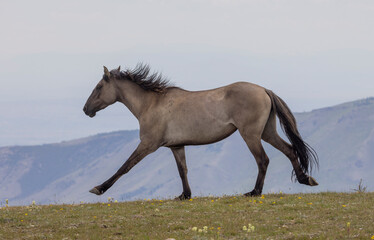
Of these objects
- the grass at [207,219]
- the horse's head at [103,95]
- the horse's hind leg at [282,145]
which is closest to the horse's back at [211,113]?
the horse's hind leg at [282,145]

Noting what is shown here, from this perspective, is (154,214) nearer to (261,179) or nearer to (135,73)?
(261,179)

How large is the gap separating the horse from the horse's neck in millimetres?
28

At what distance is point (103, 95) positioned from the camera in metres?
18.4

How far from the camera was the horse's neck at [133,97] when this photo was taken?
1764cm

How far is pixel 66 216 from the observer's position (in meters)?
14.4

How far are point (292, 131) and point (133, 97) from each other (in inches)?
181

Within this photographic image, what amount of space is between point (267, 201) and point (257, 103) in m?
2.63

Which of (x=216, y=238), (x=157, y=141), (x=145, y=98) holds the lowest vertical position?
(x=216, y=238)

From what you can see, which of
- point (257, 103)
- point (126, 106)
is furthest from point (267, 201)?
point (126, 106)

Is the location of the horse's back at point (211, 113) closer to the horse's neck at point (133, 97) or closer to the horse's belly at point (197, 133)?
the horse's belly at point (197, 133)

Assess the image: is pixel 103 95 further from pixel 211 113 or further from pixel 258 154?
pixel 258 154

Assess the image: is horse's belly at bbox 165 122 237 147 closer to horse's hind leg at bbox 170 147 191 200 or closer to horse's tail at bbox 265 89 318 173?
horse's hind leg at bbox 170 147 191 200

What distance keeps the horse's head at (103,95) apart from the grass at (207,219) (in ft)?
11.4

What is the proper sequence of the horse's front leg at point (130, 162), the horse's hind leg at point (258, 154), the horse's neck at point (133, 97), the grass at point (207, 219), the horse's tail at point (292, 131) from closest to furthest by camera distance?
1. the grass at point (207, 219)
2. the horse's hind leg at point (258, 154)
3. the horse's front leg at point (130, 162)
4. the horse's tail at point (292, 131)
5. the horse's neck at point (133, 97)
